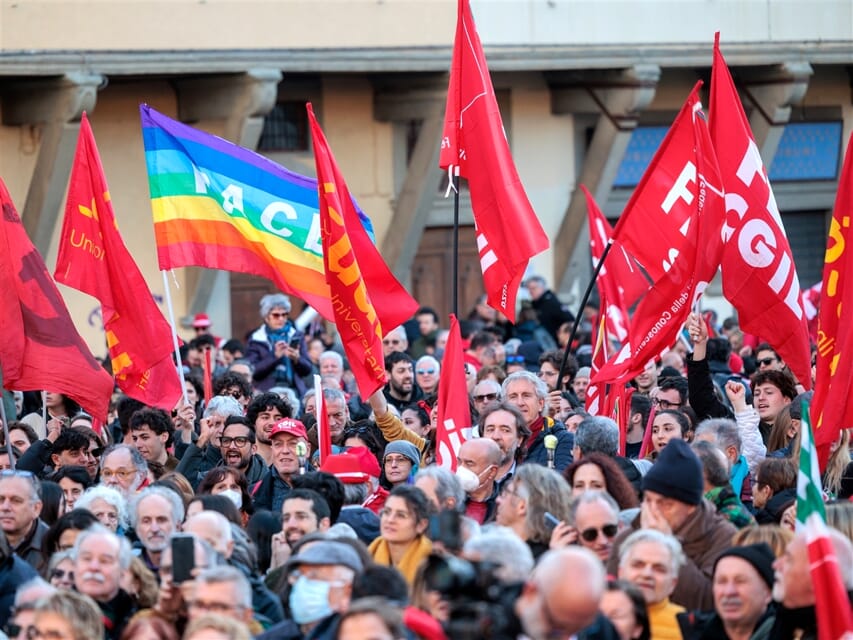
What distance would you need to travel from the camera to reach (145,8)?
1911cm

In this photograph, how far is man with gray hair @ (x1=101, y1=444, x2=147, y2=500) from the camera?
10.1 metres

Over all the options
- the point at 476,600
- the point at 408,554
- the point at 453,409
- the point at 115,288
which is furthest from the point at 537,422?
the point at 476,600

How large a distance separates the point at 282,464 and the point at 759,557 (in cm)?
401

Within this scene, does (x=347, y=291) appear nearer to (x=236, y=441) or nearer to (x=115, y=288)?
(x=236, y=441)

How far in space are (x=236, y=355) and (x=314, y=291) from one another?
4.41m

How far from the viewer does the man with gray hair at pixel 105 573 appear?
7.53 metres

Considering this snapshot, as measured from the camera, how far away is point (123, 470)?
10164 mm

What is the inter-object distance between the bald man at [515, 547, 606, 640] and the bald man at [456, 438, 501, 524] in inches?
148

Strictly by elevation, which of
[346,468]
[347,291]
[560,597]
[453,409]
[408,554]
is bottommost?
[560,597]

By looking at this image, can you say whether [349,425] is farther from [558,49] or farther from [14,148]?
[558,49]

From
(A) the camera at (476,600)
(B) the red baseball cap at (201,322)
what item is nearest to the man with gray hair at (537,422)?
(A) the camera at (476,600)

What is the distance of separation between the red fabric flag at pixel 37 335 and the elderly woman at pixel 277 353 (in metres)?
3.90

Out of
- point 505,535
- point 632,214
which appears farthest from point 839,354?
point 505,535

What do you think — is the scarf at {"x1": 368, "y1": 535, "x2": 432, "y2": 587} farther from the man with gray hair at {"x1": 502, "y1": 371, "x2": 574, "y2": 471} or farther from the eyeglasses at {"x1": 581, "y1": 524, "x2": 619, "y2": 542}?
the man with gray hair at {"x1": 502, "y1": 371, "x2": 574, "y2": 471}
